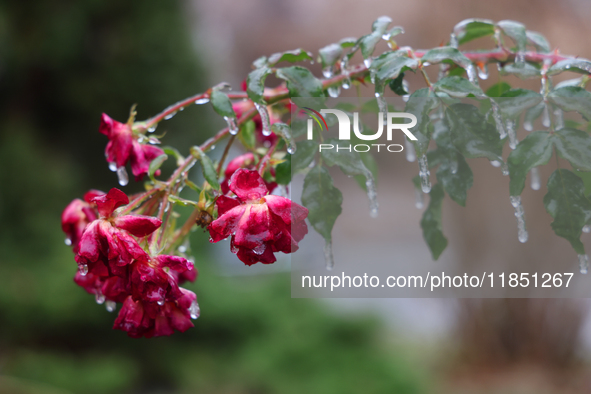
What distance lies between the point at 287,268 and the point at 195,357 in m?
0.96

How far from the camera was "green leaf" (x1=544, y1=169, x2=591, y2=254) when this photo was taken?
1.15ft

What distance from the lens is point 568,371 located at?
240 centimetres

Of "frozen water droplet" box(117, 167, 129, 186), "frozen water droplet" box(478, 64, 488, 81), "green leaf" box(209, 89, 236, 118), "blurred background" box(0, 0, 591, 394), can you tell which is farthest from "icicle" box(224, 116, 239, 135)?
"blurred background" box(0, 0, 591, 394)

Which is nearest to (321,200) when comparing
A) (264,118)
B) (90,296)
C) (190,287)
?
(264,118)

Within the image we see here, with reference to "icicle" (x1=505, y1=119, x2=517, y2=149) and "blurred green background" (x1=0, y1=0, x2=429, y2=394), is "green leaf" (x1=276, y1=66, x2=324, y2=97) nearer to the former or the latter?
"icicle" (x1=505, y1=119, x2=517, y2=149)

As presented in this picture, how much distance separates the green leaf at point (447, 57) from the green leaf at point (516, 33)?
0.09 meters

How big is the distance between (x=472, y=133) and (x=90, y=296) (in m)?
1.90

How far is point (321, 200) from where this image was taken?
0.36 m

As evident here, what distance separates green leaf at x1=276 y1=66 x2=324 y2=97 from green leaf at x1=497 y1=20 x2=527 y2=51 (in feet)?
0.60

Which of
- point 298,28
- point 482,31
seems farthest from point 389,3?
point 482,31

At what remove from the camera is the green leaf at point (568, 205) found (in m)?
0.35

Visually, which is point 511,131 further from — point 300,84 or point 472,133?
point 300,84

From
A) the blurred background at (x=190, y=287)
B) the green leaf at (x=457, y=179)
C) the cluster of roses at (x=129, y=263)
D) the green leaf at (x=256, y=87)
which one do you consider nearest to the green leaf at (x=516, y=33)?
the green leaf at (x=457, y=179)

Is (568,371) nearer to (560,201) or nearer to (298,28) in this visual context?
(560,201)
